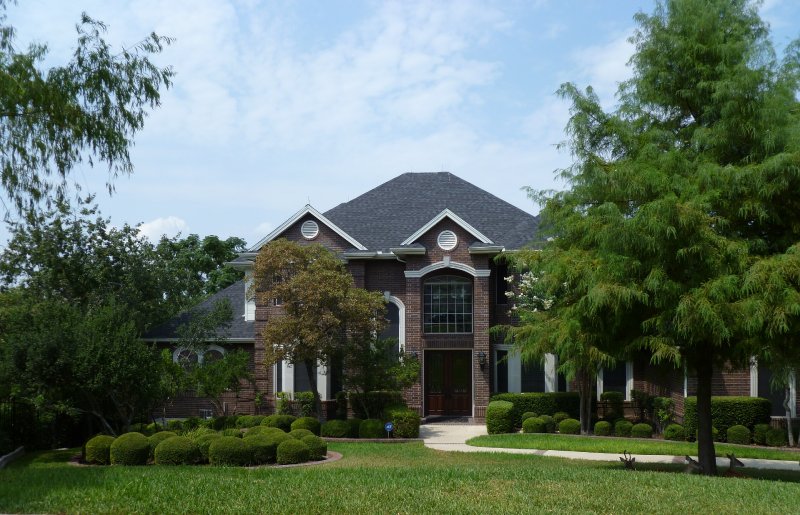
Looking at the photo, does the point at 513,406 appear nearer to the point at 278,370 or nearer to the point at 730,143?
the point at 278,370

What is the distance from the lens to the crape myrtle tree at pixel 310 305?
894 inches

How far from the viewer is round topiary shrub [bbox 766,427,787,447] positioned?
838 inches

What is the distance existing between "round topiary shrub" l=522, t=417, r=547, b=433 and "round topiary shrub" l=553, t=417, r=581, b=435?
50 cm

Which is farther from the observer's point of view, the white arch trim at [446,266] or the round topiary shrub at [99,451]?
the white arch trim at [446,266]

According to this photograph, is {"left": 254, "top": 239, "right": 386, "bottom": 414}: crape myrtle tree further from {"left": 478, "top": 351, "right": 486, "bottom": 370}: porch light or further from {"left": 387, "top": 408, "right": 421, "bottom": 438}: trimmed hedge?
{"left": 478, "top": 351, "right": 486, "bottom": 370}: porch light

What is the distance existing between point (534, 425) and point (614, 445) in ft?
11.3

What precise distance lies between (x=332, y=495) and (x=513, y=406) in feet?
45.6

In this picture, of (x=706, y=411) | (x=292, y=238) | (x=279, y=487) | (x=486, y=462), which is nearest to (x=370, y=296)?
(x=292, y=238)

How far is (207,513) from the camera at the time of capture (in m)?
10.0

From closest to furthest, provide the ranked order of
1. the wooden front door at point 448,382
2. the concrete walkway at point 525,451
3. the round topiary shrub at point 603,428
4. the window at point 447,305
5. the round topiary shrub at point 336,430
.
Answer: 1. the concrete walkway at point 525,451
2. the round topiary shrub at point 336,430
3. the round topiary shrub at point 603,428
4. the window at point 447,305
5. the wooden front door at point 448,382

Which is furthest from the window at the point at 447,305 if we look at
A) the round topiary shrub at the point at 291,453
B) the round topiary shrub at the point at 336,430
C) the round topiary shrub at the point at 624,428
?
the round topiary shrub at the point at 291,453

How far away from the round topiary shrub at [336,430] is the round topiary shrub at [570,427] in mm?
6013

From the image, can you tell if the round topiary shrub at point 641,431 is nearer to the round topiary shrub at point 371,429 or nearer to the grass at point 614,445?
the grass at point 614,445

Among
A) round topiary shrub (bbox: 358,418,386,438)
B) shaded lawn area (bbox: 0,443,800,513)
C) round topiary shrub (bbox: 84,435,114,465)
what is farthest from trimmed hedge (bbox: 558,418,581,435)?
round topiary shrub (bbox: 84,435,114,465)
